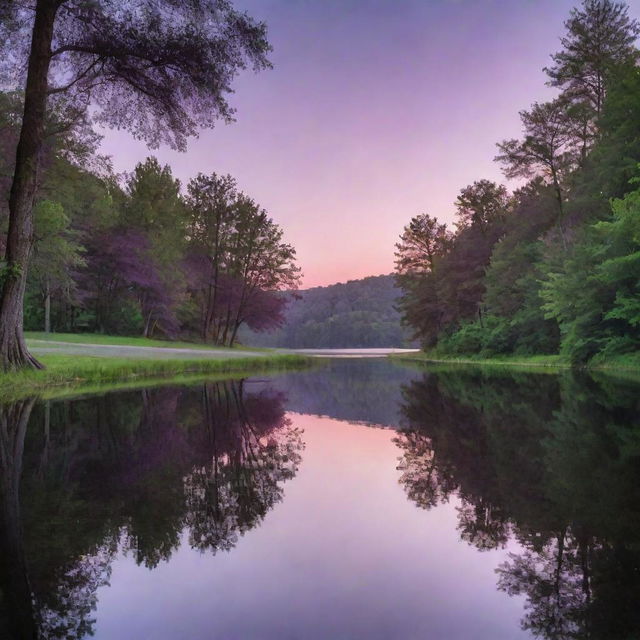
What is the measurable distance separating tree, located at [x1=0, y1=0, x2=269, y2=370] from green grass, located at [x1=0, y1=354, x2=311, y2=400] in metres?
0.65

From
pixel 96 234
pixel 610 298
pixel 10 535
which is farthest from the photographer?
pixel 96 234

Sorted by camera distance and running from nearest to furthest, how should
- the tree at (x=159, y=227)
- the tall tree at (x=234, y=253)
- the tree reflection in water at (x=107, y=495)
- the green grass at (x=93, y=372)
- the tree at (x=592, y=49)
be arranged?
the tree reflection in water at (x=107, y=495) < the green grass at (x=93, y=372) < the tree at (x=592, y=49) < the tree at (x=159, y=227) < the tall tree at (x=234, y=253)

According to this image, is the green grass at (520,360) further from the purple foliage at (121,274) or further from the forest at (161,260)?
the purple foliage at (121,274)

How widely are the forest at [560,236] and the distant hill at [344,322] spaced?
84845mm

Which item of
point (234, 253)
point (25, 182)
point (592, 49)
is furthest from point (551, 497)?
point (234, 253)

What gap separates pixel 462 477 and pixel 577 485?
91cm

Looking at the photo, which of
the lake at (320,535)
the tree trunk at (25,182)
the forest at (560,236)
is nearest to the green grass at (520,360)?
the forest at (560,236)

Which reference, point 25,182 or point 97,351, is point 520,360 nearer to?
point 97,351

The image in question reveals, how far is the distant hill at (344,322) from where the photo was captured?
484 ft

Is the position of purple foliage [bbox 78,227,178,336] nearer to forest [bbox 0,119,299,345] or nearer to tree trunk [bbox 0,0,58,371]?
forest [bbox 0,119,299,345]

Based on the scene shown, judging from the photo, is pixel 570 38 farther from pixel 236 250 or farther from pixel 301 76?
pixel 236 250

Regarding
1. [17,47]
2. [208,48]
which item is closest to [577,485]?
[208,48]

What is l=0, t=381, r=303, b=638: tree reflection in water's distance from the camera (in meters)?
2.31

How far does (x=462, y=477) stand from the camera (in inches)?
172
